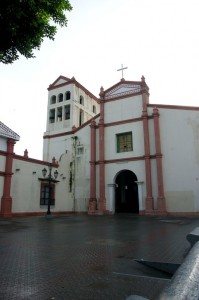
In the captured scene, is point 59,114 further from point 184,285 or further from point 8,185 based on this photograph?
point 184,285

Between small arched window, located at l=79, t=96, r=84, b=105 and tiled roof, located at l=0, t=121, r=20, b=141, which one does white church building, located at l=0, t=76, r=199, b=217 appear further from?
small arched window, located at l=79, t=96, r=84, b=105

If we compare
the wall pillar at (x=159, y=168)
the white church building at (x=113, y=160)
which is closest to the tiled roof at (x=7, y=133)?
the white church building at (x=113, y=160)

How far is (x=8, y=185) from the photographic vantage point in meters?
19.1

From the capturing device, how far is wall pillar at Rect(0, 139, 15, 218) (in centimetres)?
1838

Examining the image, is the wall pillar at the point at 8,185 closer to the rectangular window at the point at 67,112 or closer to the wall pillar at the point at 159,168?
the rectangular window at the point at 67,112

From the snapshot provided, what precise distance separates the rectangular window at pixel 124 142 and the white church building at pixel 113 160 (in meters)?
0.11

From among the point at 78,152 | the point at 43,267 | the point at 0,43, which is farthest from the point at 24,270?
the point at 78,152

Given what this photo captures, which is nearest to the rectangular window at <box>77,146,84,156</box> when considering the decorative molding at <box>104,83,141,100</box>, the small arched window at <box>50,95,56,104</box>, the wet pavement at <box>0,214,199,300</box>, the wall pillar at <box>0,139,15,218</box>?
the decorative molding at <box>104,83,141,100</box>

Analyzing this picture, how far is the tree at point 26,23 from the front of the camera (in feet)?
16.7

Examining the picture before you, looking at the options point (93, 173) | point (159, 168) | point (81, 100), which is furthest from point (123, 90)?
point (159, 168)

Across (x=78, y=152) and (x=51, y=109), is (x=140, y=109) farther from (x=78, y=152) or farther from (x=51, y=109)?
(x=51, y=109)

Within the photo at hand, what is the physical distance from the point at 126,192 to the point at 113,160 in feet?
17.5

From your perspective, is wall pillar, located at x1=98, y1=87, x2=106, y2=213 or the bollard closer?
the bollard

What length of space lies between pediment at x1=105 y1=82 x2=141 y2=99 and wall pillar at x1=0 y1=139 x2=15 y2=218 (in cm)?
1274
